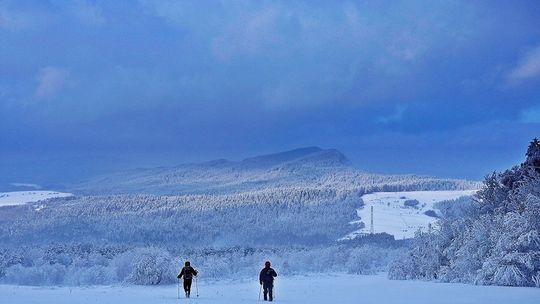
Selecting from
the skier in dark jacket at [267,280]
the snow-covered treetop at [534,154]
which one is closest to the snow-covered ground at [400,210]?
the snow-covered treetop at [534,154]

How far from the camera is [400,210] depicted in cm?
16388

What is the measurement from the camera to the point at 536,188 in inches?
2021

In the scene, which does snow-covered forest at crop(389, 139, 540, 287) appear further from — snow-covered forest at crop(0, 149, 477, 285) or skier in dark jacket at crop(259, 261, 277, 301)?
snow-covered forest at crop(0, 149, 477, 285)

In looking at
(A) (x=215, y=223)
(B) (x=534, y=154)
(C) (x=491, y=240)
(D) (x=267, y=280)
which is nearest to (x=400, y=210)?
(A) (x=215, y=223)

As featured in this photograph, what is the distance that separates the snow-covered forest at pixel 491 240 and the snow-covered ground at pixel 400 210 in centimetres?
6943

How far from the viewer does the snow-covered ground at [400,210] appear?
14588cm

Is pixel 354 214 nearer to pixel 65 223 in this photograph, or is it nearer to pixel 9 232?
pixel 65 223

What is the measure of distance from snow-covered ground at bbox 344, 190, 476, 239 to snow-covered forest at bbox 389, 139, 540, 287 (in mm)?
69430

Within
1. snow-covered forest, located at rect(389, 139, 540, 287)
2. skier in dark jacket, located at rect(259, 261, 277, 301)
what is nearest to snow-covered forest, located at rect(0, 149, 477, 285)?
snow-covered forest, located at rect(389, 139, 540, 287)

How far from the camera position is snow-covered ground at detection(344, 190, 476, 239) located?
146 m

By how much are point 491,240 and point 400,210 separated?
366 feet

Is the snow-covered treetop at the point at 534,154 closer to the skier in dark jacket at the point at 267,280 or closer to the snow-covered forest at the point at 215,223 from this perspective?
the skier in dark jacket at the point at 267,280

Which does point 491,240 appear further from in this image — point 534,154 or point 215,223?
point 215,223

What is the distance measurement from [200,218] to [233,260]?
6778 centimetres
